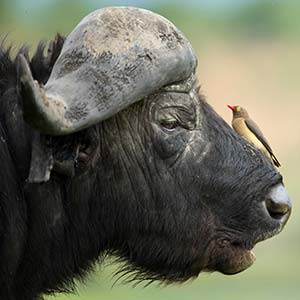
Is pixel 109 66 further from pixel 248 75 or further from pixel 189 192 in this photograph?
pixel 248 75

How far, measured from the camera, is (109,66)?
24.7 feet

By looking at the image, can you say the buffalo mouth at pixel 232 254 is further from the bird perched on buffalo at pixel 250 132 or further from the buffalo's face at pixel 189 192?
the bird perched on buffalo at pixel 250 132


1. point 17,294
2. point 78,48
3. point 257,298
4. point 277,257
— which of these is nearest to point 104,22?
point 78,48

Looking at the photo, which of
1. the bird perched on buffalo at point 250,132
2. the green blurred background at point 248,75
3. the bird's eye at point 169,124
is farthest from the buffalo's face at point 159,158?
the green blurred background at point 248,75

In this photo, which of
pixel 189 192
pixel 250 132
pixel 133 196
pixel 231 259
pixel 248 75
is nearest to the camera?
pixel 133 196

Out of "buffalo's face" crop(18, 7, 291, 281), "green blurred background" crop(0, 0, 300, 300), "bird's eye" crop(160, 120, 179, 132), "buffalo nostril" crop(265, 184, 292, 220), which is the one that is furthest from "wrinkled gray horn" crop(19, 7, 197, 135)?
"green blurred background" crop(0, 0, 300, 300)

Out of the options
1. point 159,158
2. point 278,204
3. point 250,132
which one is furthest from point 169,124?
point 250,132

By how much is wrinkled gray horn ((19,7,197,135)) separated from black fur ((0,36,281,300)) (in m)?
0.23

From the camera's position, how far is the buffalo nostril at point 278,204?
26.5 feet

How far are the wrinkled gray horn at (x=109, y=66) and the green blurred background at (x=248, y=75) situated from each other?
807 centimetres

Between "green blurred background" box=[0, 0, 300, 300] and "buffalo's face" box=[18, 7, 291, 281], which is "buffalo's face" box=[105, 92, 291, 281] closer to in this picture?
"buffalo's face" box=[18, 7, 291, 281]

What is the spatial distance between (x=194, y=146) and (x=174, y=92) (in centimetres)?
31

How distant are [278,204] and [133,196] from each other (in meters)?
0.79

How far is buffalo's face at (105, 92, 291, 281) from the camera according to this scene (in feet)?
26.0
